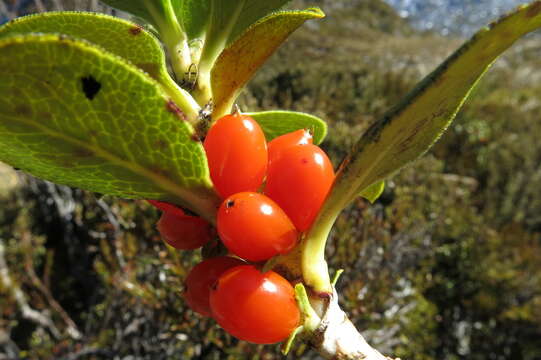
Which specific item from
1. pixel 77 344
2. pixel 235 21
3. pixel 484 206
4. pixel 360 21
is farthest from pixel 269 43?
pixel 360 21

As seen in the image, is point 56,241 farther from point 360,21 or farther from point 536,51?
point 360,21

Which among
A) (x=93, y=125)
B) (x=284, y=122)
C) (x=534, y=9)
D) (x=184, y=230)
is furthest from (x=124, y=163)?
(x=534, y=9)

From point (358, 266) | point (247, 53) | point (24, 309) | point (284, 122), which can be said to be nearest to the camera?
point (247, 53)

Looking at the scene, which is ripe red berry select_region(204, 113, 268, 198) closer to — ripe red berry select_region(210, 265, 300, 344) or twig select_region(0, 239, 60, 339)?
ripe red berry select_region(210, 265, 300, 344)

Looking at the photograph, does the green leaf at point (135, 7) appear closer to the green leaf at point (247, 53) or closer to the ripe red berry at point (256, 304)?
the green leaf at point (247, 53)

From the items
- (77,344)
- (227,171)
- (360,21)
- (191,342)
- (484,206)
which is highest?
(227,171)

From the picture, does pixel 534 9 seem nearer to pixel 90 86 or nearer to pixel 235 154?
pixel 235 154

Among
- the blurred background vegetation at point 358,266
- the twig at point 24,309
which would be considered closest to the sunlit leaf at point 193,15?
the blurred background vegetation at point 358,266
